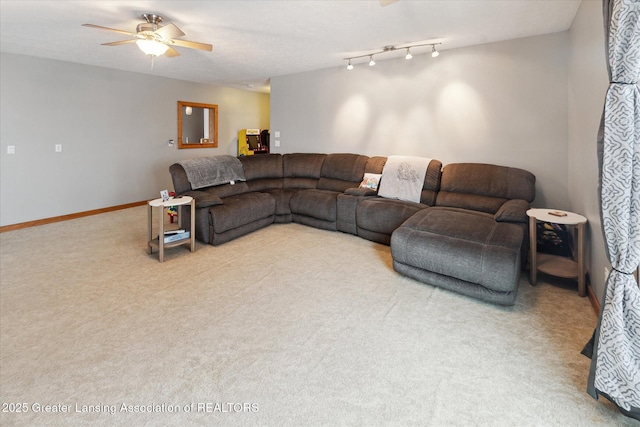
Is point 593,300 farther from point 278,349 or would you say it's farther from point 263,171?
point 263,171

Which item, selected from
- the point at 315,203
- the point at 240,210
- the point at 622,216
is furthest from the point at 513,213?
the point at 240,210

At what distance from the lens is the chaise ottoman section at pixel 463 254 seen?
2502 millimetres

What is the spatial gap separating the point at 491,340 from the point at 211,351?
6.03ft

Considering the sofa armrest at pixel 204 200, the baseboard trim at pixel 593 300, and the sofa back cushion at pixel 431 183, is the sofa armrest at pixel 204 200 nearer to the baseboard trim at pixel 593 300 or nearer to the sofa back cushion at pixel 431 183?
the sofa back cushion at pixel 431 183

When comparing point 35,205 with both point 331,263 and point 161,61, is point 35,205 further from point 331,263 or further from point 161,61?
point 331,263

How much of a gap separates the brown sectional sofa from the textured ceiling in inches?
61.9

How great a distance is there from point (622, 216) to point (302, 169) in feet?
14.8

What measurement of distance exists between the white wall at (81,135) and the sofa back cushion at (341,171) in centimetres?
342

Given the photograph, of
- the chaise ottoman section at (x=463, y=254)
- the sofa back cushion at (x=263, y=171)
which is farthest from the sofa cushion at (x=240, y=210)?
the chaise ottoman section at (x=463, y=254)

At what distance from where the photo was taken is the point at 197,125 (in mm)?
7141

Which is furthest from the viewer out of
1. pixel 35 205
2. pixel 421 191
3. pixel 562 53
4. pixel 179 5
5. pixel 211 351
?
pixel 35 205

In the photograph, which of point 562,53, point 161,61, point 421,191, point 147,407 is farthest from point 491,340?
point 161,61

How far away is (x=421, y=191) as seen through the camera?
168 inches

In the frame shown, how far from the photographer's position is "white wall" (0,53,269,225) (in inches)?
181
